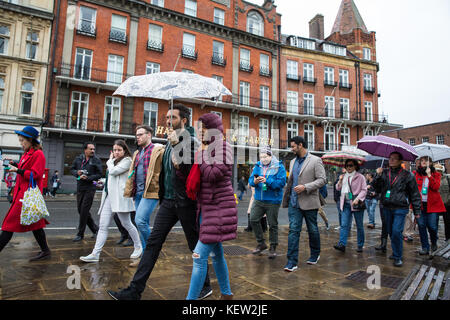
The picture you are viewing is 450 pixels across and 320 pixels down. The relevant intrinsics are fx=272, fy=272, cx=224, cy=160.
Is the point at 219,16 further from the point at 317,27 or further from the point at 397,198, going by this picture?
the point at 397,198

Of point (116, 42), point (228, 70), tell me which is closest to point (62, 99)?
point (116, 42)

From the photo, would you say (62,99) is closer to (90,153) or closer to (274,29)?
(90,153)

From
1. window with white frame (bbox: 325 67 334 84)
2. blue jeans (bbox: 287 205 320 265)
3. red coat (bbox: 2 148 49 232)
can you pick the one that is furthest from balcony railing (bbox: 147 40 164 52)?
blue jeans (bbox: 287 205 320 265)

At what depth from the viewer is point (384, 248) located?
5523 millimetres

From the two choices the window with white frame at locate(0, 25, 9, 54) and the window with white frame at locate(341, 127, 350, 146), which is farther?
the window with white frame at locate(341, 127, 350, 146)

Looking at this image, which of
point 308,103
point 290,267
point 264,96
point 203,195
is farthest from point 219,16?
point 203,195

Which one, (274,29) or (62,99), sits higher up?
(274,29)

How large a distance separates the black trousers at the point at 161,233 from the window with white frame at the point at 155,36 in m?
22.3

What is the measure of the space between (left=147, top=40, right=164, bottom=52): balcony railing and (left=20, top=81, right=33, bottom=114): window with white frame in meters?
9.03

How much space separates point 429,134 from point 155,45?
137ft

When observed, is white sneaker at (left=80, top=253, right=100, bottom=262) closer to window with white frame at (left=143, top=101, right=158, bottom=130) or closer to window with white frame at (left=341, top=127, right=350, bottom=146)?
window with white frame at (left=143, top=101, right=158, bottom=130)

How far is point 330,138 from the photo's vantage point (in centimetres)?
2942

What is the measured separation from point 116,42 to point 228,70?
31.8 ft

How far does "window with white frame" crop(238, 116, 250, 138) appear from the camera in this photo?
2548 centimetres
